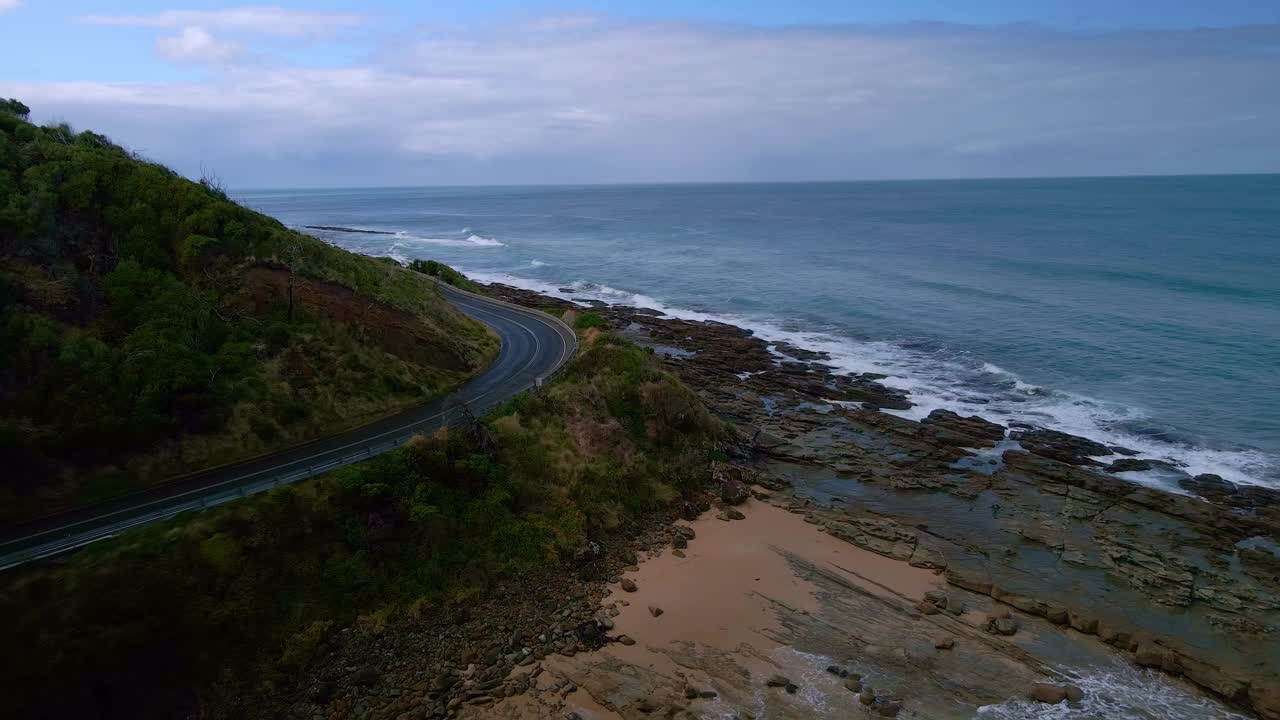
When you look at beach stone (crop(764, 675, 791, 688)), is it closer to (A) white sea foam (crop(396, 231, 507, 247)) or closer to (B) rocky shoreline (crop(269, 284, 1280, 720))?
(B) rocky shoreline (crop(269, 284, 1280, 720))

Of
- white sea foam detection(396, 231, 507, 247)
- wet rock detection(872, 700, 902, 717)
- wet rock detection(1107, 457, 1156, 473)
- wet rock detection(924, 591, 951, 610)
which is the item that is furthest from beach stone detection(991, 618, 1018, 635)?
white sea foam detection(396, 231, 507, 247)

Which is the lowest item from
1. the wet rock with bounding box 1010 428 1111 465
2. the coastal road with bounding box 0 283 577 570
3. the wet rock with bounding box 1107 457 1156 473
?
the wet rock with bounding box 1107 457 1156 473

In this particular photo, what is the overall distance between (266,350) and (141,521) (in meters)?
10.3

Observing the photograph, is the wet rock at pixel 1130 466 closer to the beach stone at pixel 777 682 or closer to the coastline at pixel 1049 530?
the coastline at pixel 1049 530

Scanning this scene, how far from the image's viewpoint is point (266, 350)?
29.0m

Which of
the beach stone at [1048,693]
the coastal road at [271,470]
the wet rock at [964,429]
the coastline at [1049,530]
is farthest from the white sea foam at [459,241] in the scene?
the beach stone at [1048,693]

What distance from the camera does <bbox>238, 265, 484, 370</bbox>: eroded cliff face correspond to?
31.4 meters

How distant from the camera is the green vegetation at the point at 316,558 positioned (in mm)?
17359

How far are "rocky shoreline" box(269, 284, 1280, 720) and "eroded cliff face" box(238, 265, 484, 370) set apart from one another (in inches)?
566

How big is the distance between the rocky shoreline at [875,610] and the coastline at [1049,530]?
10 centimetres

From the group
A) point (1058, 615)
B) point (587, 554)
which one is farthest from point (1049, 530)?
point (587, 554)

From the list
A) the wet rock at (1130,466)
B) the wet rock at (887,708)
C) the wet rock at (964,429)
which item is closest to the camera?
the wet rock at (887,708)

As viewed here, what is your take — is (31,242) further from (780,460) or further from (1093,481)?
(1093,481)

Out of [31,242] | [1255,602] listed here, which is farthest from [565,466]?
[1255,602]
